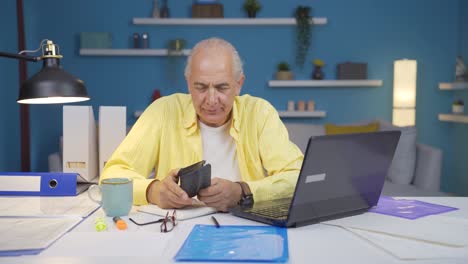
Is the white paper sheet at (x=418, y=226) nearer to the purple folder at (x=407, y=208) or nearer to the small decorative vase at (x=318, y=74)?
the purple folder at (x=407, y=208)

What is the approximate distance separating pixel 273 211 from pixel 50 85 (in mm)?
684

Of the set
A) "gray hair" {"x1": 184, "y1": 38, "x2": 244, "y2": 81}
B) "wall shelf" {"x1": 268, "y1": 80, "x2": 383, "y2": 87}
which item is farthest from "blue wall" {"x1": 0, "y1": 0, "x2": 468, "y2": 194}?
"gray hair" {"x1": 184, "y1": 38, "x2": 244, "y2": 81}

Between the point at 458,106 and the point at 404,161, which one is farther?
the point at 458,106

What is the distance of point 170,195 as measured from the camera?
1355 mm

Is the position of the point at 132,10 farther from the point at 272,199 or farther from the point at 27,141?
the point at 272,199

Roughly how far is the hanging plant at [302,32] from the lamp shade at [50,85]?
3381 millimetres

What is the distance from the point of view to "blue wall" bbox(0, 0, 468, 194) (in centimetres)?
467

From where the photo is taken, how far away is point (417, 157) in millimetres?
3660

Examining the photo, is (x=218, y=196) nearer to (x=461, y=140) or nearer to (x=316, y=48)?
(x=316, y=48)

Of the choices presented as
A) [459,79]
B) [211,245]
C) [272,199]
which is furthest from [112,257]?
[459,79]

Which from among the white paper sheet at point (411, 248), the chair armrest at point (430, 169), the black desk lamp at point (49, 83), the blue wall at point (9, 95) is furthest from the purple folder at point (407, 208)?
the blue wall at point (9, 95)

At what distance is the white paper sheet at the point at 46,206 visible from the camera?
132 cm

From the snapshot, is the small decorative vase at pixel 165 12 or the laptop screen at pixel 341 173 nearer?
the laptop screen at pixel 341 173

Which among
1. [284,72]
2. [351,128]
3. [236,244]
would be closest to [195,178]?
[236,244]
